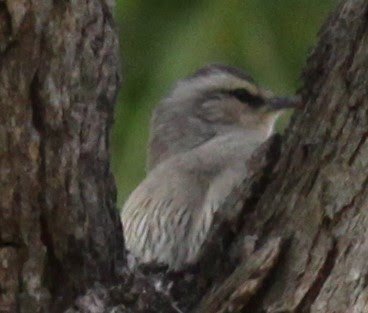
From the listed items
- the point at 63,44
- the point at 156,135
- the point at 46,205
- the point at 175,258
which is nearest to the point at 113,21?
the point at 63,44

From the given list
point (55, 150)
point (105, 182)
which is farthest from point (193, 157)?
point (55, 150)

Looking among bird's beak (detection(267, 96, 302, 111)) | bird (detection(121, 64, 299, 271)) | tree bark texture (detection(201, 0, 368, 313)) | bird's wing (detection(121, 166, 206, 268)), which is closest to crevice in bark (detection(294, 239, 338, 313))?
tree bark texture (detection(201, 0, 368, 313))

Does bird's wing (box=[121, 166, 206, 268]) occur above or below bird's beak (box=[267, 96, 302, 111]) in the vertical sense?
below

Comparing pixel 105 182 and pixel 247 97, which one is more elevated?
pixel 247 97

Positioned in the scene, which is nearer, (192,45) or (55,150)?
(55,150)

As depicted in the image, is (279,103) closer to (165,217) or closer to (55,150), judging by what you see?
(165,217)

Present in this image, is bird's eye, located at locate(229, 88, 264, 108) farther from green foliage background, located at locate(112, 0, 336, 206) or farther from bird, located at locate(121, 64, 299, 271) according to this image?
green foliage background, located at locate(112, 0, 336, 206)

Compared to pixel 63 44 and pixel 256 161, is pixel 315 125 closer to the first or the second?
pixel 256 161
